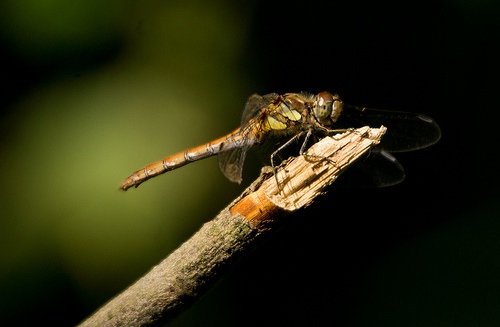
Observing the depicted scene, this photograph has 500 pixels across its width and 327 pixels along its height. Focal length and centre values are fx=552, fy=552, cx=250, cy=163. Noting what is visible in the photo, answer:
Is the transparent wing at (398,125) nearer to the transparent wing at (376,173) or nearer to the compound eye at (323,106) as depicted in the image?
the transparent wing at (376,173)

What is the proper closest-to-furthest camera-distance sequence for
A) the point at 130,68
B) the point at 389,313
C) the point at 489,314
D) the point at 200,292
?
1. the point at 200,292
2. the point at 489,314
3. the point at 389,313
4. the point at 130,68

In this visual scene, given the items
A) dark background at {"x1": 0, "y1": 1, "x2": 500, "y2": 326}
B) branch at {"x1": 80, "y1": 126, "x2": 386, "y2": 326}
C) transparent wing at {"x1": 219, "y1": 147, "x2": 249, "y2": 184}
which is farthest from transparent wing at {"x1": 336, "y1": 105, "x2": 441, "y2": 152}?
branch at {"x1": 80, "y1": 126, "x2": 386, "y2": 326}

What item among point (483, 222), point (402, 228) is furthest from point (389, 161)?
point (483, 222)

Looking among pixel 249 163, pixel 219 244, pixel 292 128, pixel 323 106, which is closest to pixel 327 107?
pixel 323 106

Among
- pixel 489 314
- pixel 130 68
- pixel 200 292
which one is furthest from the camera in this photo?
pixel 130 68

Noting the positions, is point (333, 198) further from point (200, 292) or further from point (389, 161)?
point (200, 292)

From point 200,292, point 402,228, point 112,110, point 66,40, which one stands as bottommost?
point 402,228
